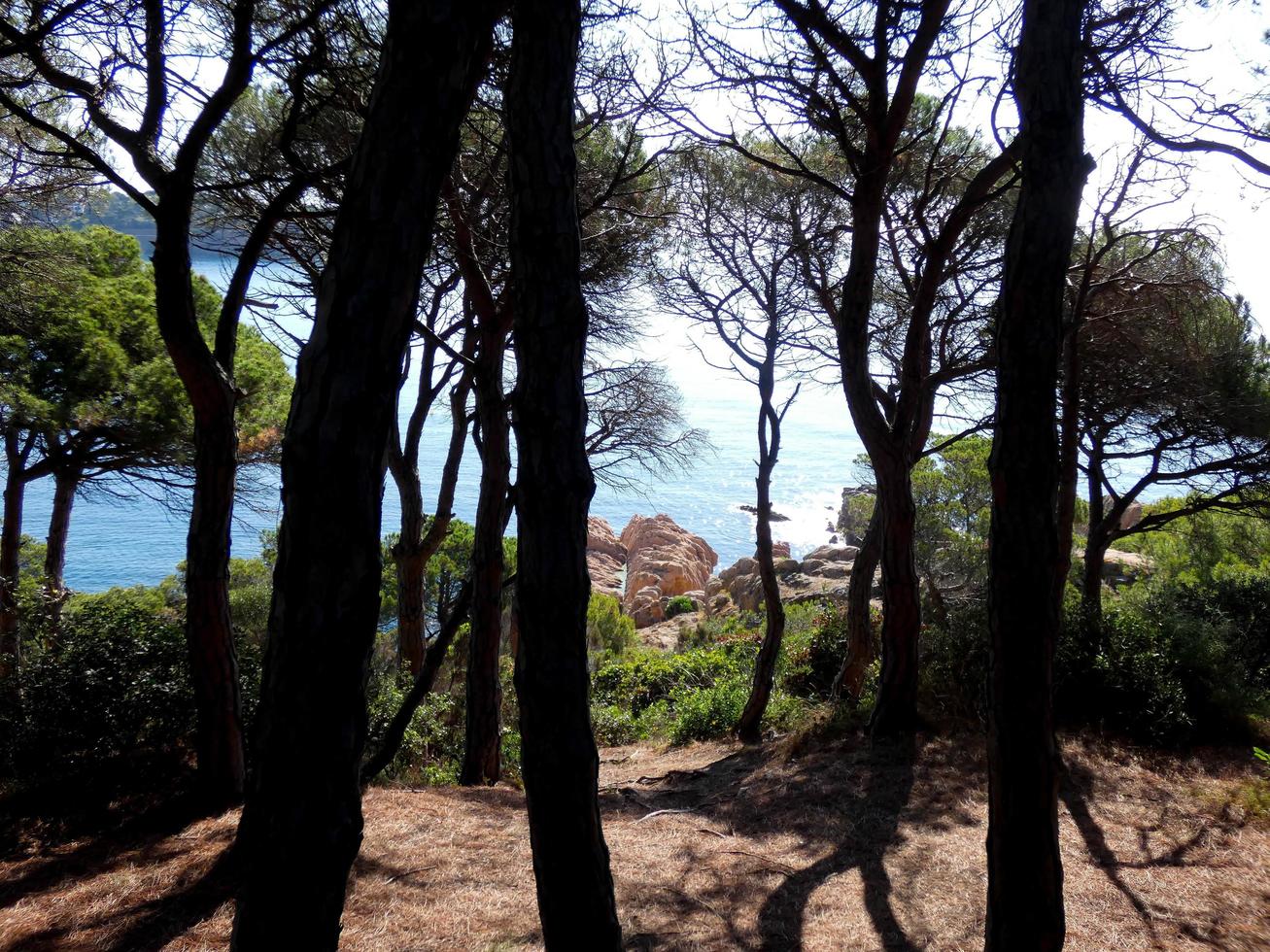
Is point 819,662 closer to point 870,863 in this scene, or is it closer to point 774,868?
point 870,863

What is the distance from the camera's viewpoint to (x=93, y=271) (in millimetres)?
8938

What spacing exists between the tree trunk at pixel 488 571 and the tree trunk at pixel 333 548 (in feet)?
11.9

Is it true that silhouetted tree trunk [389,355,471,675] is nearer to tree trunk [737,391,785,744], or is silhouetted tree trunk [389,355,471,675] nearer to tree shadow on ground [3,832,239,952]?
tree trunk [737,391,785,744]

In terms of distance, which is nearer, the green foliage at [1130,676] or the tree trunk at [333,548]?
the tree trunk at [333,548]

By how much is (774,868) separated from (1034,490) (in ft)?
7.81

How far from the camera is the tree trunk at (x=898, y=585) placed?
570cm

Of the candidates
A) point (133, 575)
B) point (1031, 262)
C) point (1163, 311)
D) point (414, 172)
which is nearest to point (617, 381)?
point (1163, 311)

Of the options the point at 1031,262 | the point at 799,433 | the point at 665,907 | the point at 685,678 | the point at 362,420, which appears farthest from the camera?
the point at 799,433

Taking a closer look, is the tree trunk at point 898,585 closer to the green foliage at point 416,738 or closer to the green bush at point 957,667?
the green bush at point 957,667

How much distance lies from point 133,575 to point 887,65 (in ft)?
69.0

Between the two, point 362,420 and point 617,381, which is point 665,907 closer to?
point 362,420

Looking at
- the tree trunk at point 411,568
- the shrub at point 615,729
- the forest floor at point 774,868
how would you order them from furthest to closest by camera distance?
the shrub at point 615,729 < the tree trunk at point 411,568 < the forest floor at point 774,868

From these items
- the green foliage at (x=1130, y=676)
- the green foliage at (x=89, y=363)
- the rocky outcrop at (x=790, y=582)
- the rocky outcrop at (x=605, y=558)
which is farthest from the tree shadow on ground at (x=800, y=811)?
the rocky outcrop at (x=605, y=558)

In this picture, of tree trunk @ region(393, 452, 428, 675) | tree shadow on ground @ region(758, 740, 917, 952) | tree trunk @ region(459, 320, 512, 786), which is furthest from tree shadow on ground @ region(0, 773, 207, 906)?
tree trunk @ region(393, 452, 428, 675)
